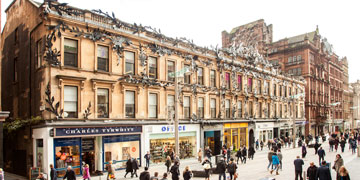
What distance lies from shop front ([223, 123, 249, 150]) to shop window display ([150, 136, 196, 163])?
20.4 ft

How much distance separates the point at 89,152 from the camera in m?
22.0

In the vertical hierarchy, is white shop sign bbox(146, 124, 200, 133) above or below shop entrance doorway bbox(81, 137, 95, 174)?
above

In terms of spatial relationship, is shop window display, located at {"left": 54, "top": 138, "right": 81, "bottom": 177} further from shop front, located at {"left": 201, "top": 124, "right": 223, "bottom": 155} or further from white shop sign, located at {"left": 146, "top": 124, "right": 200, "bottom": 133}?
shop front, located at {"left": 201, "top": 124, "right": 223, "bottom": 155}

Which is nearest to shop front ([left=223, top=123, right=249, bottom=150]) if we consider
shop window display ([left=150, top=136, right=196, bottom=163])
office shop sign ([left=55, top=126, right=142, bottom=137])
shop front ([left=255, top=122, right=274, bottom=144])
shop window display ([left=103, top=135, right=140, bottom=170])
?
shop front ([left=255, top=122, right=274, bottom=144])

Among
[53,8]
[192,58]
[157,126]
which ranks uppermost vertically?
[53,8]

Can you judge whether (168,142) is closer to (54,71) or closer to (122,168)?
(122,168)

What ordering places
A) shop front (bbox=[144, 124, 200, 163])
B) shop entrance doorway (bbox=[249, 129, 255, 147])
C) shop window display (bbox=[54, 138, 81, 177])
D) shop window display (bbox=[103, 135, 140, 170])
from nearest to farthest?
1. shop window display (bbox=[54, 138, 81, 177])
2. shop window display (bbox=[103, 135, 140, 170])
3. shop front (bbox=[144, 124, 200, 163])
4. shop entrance doorway (bbox=[249, 129, 255, 147])

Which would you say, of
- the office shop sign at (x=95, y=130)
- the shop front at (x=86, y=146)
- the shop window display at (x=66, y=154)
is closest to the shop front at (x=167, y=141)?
the shop front at (x=86, y=146)

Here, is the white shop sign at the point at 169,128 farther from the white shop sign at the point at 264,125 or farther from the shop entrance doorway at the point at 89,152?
the white shop sign at the point at 264,125

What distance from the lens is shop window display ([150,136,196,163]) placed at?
87.2 ft

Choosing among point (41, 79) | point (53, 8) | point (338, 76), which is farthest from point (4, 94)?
point (338, 76)

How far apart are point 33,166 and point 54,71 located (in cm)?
708

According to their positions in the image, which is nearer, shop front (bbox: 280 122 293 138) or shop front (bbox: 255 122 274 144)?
shop front (bbox: 255 122 274 144)

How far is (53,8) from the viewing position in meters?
20.8
